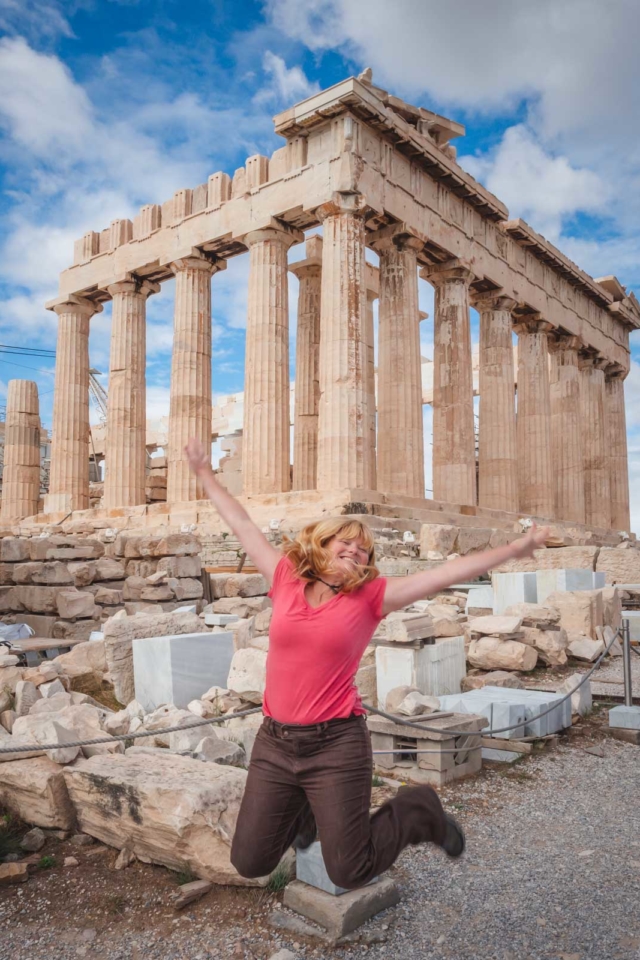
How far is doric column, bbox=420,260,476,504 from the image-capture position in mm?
21203

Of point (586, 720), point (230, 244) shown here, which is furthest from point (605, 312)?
point (586, 720)

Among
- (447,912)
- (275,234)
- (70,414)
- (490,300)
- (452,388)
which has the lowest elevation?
(447,912)

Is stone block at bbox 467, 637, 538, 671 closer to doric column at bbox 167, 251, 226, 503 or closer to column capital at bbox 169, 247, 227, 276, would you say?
doric column at bbox 167, 251, 226, 503

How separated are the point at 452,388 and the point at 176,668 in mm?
15925

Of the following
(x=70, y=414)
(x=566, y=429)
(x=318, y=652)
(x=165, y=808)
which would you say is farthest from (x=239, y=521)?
(x=566, y=429)

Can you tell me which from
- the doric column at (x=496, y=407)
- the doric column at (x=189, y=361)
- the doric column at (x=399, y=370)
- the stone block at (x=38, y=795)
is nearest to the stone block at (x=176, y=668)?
the stone block at (x=38, y=795)

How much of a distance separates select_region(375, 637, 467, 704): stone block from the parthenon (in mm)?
9299

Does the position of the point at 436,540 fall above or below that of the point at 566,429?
below

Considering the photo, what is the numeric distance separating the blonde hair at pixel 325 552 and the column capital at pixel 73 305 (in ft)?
76.2

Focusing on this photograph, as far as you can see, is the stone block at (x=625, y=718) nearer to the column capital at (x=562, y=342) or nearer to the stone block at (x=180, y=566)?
the stone block at (x=180, y=566)

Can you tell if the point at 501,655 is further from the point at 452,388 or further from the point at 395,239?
the point at 452,388

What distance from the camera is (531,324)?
85.5ft

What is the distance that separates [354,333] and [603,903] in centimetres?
1483

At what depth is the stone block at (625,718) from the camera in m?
6.45
